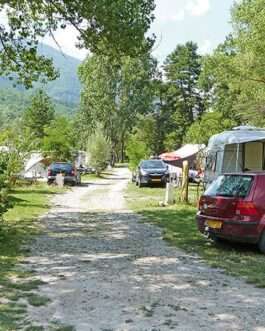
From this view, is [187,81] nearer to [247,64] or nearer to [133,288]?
[247,64]

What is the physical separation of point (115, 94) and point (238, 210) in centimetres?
5741

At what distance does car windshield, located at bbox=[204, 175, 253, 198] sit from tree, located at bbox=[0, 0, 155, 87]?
4684mm

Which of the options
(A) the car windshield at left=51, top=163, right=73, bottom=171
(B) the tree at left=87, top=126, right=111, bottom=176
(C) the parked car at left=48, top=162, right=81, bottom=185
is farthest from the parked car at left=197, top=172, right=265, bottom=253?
(B) the tree at left=87, top=126, right=111, bottom=176

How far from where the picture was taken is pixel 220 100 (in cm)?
6106

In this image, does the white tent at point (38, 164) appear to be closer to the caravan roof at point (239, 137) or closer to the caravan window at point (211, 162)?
the caravan window at point (211, 162)

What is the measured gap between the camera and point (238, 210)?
10.4 metres

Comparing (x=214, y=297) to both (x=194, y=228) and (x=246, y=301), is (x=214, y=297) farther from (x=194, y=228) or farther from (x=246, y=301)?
(x=194, y=228)

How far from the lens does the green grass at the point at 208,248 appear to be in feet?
28.7

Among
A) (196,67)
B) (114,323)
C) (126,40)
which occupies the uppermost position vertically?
(196,67)

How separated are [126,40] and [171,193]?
27.1ft

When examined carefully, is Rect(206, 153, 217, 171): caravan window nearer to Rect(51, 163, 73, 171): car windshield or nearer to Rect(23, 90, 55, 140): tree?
Rect(51, 163, 73, 171): car windshield

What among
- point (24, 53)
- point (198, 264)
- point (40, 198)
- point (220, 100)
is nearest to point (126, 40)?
point (24, 53)

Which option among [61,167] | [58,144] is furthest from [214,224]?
[58,144]

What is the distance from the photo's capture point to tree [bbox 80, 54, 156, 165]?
63750 millimetres
